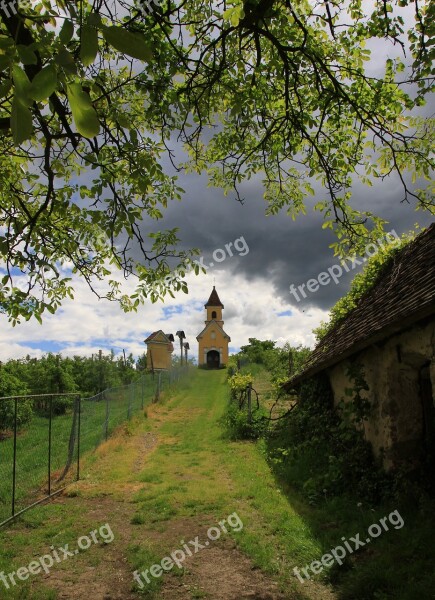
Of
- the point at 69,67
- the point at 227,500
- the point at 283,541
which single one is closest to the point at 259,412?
the point at 227,500

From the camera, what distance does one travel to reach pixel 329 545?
5.17 metres

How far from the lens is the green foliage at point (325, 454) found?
6578 mm

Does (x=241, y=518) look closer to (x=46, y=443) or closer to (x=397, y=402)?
(x=397, y=402)

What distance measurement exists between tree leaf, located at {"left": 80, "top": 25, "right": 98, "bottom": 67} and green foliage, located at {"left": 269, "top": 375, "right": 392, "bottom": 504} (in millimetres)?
6333

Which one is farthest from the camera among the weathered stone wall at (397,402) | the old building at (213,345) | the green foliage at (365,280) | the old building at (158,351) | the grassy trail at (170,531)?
the old building at (213,345)

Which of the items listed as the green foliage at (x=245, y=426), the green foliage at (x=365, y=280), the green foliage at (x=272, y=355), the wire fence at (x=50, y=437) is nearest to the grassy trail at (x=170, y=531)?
the wire fence at (x=50, y=437)

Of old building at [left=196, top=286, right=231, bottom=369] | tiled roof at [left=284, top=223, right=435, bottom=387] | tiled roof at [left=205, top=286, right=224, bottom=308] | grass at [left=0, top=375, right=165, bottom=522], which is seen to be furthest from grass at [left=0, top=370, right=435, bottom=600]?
tiled roof at [left=205, top=286, right=224, bottom=308]

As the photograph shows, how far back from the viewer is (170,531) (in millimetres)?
6168

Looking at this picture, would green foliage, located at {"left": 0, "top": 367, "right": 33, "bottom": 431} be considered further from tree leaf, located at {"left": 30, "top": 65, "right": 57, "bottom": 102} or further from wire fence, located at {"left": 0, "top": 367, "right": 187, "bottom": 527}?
tree leaf, located at {"left": 30, "top": 65, "right": 57, "bottom": 102}

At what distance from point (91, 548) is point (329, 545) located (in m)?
3.04

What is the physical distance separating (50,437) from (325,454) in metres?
5.32

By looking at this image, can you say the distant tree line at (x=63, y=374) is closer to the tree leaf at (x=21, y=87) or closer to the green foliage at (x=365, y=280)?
the green foliage at (x=365, y=280)

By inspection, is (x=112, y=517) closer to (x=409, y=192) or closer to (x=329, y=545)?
(x=329, y=545)

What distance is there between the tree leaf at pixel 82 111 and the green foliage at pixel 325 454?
245 inches
